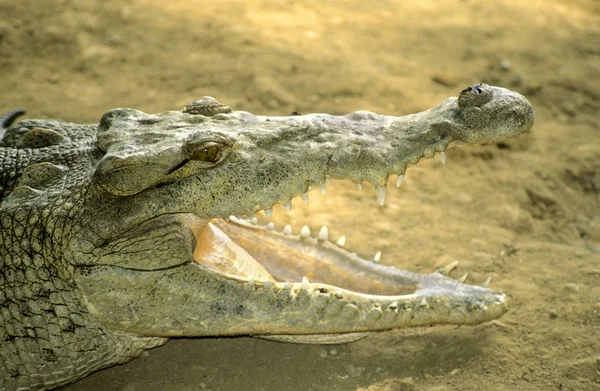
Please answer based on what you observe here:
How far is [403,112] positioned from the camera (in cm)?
582

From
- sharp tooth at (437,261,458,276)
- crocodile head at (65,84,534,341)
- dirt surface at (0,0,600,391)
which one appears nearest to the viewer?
crocodile head at (65,84,534,341)

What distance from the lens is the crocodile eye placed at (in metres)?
3.22

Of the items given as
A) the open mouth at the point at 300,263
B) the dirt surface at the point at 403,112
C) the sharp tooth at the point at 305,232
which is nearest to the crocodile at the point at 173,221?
the open mouth at the point at 300,263

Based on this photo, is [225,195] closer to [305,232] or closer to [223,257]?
[223,257]

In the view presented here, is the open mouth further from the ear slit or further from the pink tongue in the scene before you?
the ear slit

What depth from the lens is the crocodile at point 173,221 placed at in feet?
10.5

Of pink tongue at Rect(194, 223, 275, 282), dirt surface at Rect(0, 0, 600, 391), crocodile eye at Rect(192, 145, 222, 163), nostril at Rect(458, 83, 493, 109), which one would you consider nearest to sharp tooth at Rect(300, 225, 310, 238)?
pink tongue at Rect(194, 223, 275, 282)

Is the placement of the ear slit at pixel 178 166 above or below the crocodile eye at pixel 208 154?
below

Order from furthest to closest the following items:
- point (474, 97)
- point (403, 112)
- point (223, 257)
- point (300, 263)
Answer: point (403, 112) < point (300, 263) < point (223, 257) < point (474, 97)

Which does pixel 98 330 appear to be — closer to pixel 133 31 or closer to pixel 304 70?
pixel 304 70

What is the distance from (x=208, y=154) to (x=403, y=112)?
9.84 feet

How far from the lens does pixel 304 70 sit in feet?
20.7

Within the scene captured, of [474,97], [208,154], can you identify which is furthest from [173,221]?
[474,97]

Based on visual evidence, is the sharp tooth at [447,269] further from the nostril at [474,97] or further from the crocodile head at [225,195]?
the nostril at [474,97]
